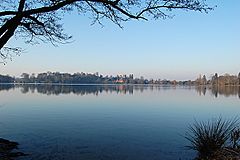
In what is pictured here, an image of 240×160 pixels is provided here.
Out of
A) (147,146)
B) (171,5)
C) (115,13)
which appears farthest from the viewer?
(147,146)

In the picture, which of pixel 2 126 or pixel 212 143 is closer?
pixel 212 143

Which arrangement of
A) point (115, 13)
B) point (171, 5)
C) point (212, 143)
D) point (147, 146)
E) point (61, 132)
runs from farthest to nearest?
1. point (61, 132)
2. point (147, 146)
3. point (212, 143)
4. point (115, 13)
5. point (171, 5)

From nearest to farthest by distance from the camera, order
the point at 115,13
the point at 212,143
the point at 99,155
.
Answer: the point at 115,13, the point at 212,143, the point at 99,155

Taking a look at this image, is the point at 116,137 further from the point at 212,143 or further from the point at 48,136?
the point at 212,143

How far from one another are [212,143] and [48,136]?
929 centimetres

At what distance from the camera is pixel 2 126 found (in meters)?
17.8

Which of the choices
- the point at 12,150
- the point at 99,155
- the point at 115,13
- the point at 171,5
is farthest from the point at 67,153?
the point at 171,5

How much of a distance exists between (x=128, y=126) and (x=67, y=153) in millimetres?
7375

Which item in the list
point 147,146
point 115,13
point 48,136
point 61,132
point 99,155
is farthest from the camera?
point 61,132

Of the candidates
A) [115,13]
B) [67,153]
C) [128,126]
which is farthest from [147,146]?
[115,13]

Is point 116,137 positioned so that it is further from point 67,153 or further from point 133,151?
point 67,153

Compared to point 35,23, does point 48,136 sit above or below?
below

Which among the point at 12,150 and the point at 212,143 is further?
the point at 12,150

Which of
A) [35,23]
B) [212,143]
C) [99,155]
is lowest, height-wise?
[99,155]
